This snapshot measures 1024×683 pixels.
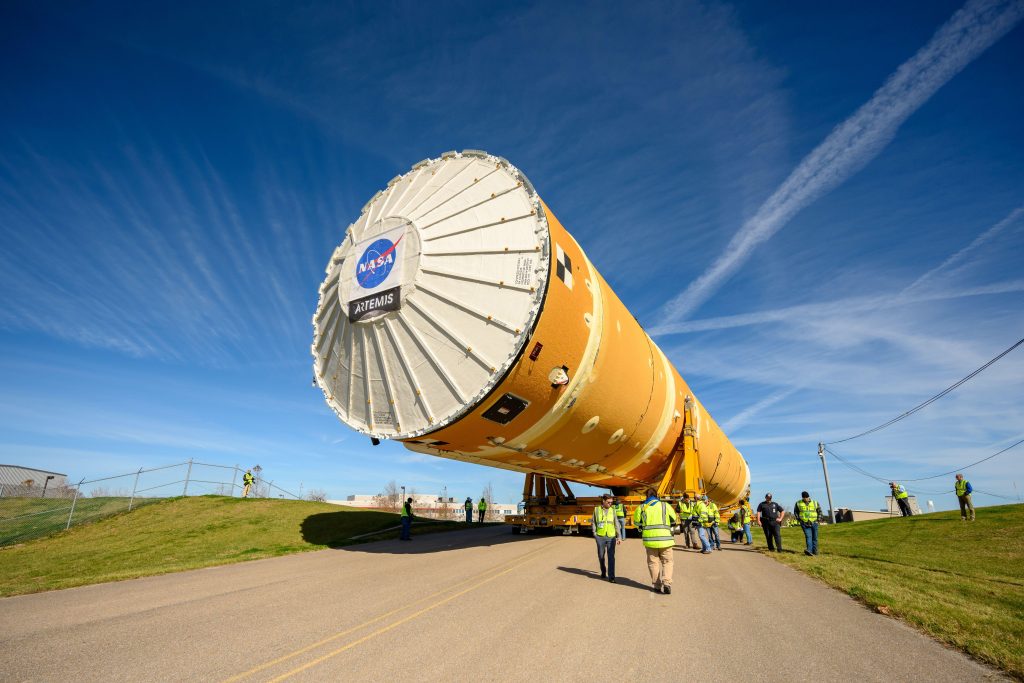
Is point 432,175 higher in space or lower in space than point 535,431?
higher

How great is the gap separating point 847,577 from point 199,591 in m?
12.4

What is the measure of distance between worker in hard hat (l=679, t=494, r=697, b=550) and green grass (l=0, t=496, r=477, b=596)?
1062 centimetres

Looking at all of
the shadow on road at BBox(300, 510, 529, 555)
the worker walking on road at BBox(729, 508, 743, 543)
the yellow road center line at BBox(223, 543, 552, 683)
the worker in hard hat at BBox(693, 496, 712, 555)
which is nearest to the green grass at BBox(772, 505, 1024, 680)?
the worker in hard hat at BBox(693, 496, 712, 555)

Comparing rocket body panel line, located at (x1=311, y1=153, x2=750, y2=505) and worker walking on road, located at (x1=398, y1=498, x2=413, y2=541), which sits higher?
rocket body panel line, located at (x1=311, y1=153, x2=750, y2=505)

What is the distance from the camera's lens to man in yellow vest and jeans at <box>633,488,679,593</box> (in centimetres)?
780

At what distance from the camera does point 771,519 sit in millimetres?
14406

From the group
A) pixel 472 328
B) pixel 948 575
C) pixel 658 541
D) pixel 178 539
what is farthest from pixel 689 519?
pixel 178 539

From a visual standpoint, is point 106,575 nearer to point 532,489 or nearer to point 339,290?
point 339,290

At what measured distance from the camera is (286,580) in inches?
350

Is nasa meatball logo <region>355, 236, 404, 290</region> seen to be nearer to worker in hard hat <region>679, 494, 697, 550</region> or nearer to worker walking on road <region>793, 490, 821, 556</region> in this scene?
worker in hard hat <region>679, 494, 697, 550</region>

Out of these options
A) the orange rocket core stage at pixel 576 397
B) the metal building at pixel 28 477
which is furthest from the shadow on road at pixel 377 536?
the metal building at pixel 28 477

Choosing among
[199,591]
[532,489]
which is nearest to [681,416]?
[532,489]

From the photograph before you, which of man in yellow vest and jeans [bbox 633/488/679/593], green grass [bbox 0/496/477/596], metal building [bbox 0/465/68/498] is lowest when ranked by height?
green grass [bbox 0/496/477/596]

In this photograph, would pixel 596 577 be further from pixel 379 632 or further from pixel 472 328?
pixel 472 328
